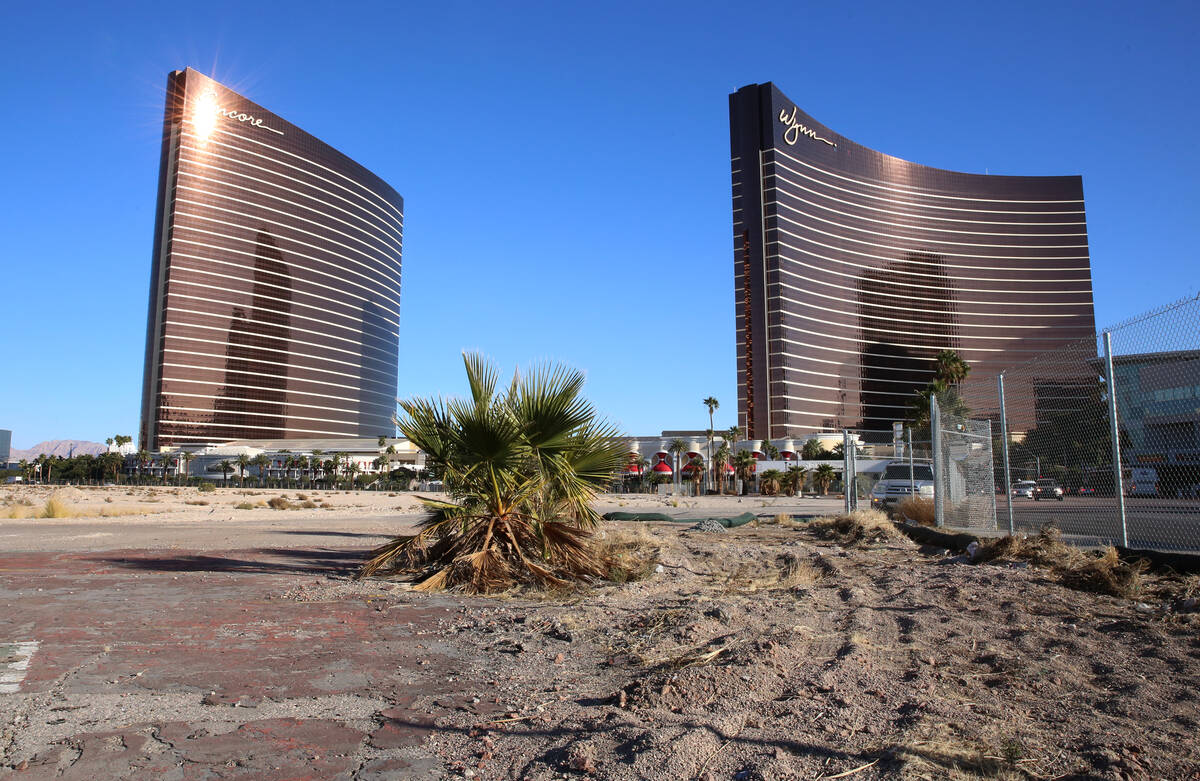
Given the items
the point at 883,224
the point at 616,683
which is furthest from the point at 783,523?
the point at 883,224

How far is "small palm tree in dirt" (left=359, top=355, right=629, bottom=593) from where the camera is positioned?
29.9ft

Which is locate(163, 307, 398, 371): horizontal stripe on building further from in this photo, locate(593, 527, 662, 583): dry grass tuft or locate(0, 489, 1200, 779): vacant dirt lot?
locate(0, 489, 1200, 779): vacant dirt lot

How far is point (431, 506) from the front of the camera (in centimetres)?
985

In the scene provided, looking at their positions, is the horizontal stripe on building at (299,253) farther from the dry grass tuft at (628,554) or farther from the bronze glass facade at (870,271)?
the dry grass tuft at (628,554)

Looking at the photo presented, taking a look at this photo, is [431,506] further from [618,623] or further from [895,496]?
[895,496]

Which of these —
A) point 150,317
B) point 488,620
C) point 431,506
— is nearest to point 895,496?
point 431,506

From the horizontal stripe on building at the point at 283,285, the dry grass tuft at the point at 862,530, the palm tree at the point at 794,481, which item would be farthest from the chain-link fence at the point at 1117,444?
the horizontal stripe on building at the point at 283,285

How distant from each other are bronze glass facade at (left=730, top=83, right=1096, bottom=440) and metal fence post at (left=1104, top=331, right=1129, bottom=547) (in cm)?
11812

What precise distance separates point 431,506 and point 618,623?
4.11 meters

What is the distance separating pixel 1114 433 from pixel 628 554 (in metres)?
6.16

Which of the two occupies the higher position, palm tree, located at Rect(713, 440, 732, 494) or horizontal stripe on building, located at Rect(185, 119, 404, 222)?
horizontal stripe on building, located at Rect(185, 119, 404, 222)

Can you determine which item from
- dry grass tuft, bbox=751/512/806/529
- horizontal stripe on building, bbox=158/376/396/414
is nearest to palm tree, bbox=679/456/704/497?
dry grass tuft, bbox=751/512/806/529

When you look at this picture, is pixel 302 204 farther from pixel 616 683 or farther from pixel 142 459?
pixel 616 683

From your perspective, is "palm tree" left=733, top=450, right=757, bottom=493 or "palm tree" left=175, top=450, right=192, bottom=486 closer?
"palm tree" left=733, top=450, right=757, bottom=493
